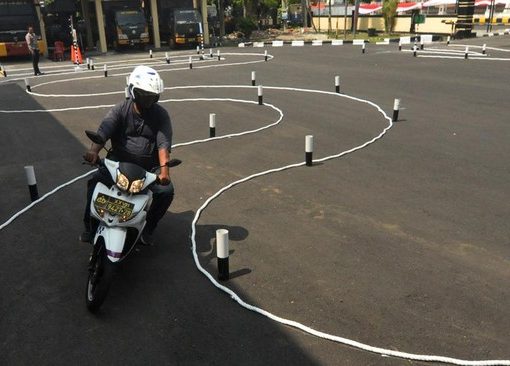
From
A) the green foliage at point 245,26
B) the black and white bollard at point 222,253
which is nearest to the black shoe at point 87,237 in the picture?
the black and white bollard at point 222,253

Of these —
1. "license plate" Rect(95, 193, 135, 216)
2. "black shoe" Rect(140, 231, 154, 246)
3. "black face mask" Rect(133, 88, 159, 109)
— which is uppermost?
"black face mask" Rect(133, 88, 159, 109)

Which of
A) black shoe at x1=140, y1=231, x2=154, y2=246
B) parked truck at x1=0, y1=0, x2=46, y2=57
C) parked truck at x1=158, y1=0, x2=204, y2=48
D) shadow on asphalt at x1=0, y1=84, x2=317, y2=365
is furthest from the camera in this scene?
parked truck at x1=158, y1=0, x2=204, y2=48

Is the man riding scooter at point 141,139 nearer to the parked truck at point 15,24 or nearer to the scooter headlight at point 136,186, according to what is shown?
the scooter headlight at point 136,186

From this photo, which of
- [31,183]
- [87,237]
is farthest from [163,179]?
[31,183]

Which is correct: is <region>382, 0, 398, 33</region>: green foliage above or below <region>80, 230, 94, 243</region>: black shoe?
above

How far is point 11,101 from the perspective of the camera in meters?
14.8

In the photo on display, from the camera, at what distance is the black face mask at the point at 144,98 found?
4.76m

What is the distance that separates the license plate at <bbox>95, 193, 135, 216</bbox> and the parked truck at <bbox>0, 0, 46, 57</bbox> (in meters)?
27.0

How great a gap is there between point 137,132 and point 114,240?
142cm

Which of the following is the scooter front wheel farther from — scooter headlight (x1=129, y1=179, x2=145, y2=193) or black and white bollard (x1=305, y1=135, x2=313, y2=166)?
black and white bollard (x1=305, y1=135, x2=313, y2=166)

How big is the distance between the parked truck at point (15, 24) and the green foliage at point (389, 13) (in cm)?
2746

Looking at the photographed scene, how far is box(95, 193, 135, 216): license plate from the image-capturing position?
13.7ft

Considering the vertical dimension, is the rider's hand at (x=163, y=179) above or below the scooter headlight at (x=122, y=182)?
below

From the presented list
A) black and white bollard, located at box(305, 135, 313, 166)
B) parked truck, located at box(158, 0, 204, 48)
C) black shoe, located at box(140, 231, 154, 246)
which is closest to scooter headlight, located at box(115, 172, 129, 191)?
black shoe, located at box(140, 231, 154, 246)
